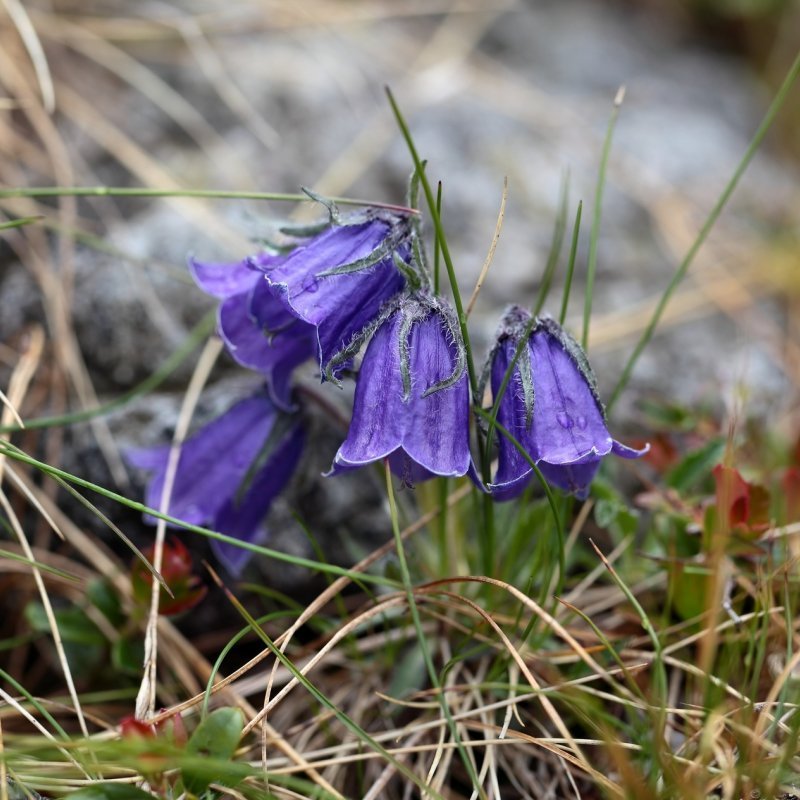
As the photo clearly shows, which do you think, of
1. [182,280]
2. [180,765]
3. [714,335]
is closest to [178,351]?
[182,280]

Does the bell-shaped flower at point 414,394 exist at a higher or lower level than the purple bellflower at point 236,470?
higher

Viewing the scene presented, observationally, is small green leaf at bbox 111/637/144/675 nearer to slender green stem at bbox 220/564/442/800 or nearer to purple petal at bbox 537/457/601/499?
slender green stem at bbox 220/564/442/800

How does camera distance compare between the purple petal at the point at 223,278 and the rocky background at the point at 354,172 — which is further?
the rocky background at the point at 354,172

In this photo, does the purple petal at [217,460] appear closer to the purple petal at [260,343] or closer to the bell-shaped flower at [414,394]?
the purple petal at [260,343]

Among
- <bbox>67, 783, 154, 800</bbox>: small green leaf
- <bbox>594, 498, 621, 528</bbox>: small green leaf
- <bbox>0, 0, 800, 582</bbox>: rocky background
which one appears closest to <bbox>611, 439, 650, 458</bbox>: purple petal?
<bbox>594, 498, 621, 528</bbox>: small green leaf

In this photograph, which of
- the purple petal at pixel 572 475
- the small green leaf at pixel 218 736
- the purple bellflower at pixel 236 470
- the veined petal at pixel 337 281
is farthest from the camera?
the purple bellflower at pixel 236 470

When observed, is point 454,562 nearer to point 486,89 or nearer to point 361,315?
point 361,315

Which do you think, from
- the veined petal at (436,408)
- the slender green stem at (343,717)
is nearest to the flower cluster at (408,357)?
the veined petal at (436,408)
